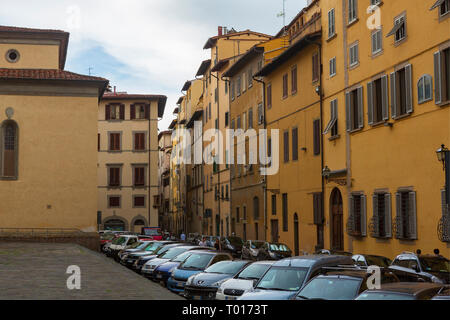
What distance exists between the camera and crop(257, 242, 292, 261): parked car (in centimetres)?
3012

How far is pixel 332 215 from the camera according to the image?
32.8 meters

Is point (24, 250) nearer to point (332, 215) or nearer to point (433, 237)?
point (332, 215)

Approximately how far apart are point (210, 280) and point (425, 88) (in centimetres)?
1119

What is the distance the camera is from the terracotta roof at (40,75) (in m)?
42.3

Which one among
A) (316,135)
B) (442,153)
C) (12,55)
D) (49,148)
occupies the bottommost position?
(442,153)

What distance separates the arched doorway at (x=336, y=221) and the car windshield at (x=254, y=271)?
1539cm

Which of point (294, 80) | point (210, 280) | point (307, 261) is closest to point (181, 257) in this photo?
point (210, 280)

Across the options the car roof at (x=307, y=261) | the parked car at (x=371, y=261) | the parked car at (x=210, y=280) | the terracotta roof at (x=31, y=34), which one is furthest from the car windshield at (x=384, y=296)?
the terracotta roof at (x=31, y=34)

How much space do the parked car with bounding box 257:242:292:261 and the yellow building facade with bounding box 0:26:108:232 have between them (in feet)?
47.8

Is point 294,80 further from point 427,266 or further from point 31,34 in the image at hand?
point 427,266

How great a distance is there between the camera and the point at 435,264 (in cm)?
1839
